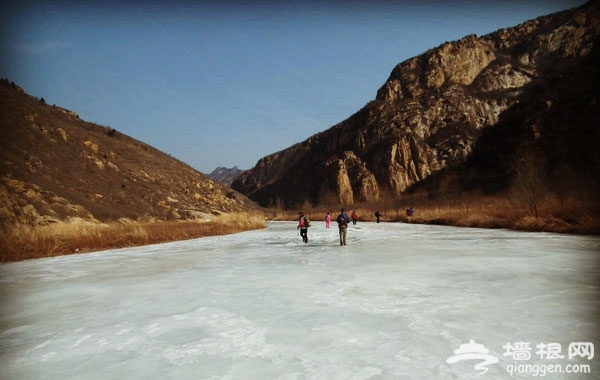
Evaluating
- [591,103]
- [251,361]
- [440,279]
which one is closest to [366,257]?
[440,279]

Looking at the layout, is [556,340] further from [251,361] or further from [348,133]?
[348,133]

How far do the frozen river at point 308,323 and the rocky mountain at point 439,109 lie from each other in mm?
67484

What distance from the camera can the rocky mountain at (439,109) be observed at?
3194 inches

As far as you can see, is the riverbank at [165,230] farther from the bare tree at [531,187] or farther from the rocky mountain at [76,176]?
the rocky mountain at [76,176]

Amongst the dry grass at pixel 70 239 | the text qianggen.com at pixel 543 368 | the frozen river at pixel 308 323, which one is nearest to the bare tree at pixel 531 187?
the frozen river at pixel 308 323

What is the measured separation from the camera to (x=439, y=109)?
8725cm

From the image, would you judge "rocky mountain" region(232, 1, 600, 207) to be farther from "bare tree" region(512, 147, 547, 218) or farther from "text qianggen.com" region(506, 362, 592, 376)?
"text qianggen.com" region(506, 362, 592, 376)

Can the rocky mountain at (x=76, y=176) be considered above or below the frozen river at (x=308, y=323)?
above

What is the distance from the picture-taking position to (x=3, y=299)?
20.5 ft

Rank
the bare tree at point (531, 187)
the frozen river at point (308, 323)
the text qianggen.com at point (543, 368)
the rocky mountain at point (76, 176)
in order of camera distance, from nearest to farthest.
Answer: the text qianggen.com at point (543, 368) → the frozen river at point (308, 323) → the rocky mountain at point (76, 176) → the bare tree at point (531, 187)

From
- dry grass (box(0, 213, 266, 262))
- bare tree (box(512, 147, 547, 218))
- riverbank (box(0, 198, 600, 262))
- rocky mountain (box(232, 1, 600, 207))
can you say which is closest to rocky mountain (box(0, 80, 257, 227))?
riverbank (box(0, 198, 600, 262))

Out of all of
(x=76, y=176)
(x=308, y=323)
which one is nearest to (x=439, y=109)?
(x=76, y=176)

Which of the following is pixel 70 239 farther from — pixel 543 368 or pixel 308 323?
pixel 543 368

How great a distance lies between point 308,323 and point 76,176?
2905 centimetres
